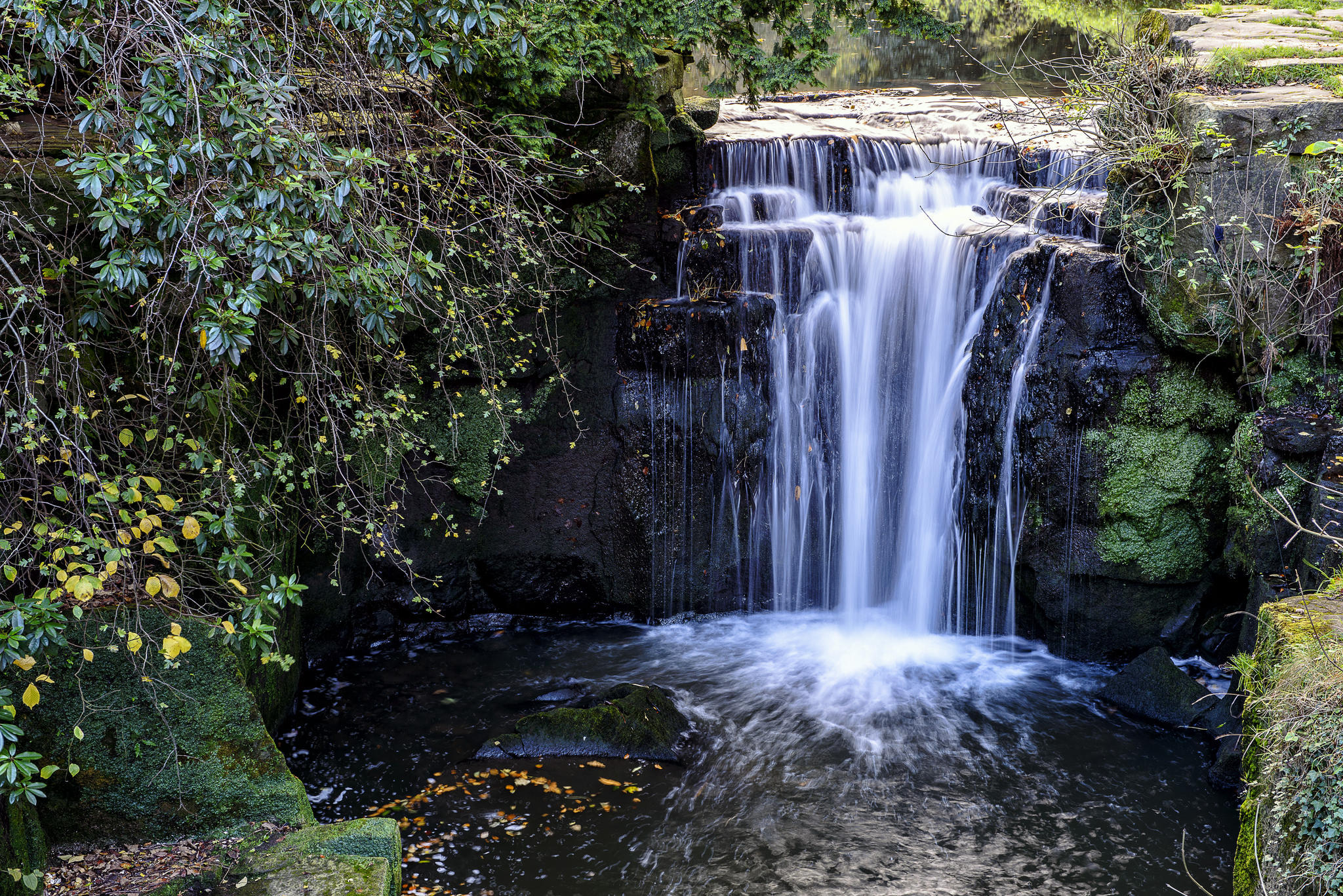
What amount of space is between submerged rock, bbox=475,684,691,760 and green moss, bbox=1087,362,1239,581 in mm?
3917

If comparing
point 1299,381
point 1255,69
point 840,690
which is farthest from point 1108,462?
point 1255,69

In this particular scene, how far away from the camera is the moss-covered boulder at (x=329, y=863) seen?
169 inches

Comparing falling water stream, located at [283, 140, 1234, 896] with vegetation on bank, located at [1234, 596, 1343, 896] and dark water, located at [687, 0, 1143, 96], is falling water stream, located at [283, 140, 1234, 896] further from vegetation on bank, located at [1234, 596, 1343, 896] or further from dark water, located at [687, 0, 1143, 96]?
dark water, located at [687, 0, 1143, 96]

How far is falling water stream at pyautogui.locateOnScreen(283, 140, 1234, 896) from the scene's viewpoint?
550 cm

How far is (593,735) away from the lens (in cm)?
646

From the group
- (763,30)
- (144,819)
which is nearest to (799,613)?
(144,819)

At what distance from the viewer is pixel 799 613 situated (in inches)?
346

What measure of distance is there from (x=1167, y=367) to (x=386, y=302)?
232 inches

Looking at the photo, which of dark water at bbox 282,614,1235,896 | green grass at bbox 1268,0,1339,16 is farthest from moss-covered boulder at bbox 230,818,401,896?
green grass at bbox 1268,0,1339,16

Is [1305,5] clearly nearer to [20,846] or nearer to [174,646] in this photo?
[174,646]

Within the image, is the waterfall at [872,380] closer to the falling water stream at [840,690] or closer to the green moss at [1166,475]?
the falling water stream at [840,690]

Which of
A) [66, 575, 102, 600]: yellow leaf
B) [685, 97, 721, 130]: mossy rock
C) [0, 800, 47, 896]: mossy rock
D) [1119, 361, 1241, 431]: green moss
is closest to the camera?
[66, 575, 102, 600]: yellow leaf

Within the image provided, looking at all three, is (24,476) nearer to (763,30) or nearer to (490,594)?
(490,594)

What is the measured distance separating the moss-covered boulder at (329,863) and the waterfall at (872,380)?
479 cm
